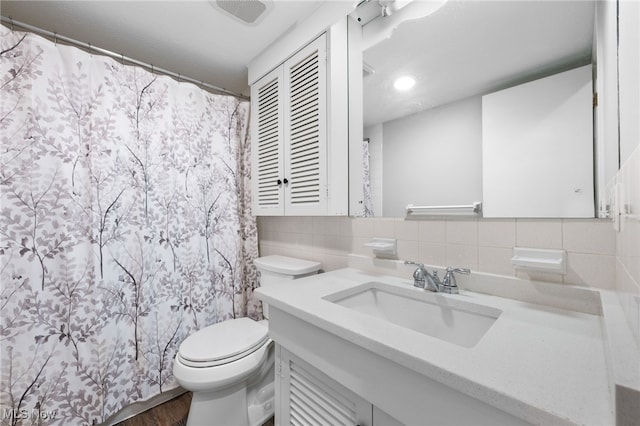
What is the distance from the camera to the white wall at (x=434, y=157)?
0.96 meters

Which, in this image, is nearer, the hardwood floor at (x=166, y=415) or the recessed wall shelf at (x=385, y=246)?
the recessed wall shelf at (x=385, y=246)

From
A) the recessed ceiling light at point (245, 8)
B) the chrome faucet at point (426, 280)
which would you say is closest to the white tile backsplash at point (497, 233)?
the chrome faucet at point (426, 280)

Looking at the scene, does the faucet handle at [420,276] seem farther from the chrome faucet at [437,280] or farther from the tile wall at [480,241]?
the tile wall at [480,241]

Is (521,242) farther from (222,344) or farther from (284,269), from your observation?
(222,344)

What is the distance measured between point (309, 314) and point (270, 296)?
0.71 ft

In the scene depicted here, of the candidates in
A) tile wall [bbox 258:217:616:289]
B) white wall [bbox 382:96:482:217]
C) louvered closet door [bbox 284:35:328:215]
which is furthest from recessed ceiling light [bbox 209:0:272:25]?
tile wall [bbox 258:217:616:289]

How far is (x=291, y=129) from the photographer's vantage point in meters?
1.45

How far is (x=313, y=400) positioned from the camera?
0.84 meters

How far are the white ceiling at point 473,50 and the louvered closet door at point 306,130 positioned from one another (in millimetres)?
240

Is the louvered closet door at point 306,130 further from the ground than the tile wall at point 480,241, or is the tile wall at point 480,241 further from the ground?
the louvered closet door at point 306,130

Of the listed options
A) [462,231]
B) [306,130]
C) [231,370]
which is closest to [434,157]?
[462,231]

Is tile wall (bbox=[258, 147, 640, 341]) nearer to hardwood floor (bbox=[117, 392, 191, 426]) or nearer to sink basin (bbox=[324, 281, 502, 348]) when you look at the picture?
sink basin (bbox=[324, 281, 502, 348])

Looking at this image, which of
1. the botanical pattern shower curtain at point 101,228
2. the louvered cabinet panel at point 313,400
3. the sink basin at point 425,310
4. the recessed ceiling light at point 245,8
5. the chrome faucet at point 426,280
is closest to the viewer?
the louvered cabinet panel at point 313,400

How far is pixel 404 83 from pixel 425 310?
3.23ft
